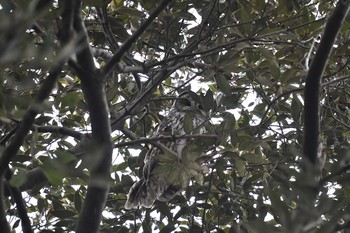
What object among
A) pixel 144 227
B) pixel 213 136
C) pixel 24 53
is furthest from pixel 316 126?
pixel 144 227

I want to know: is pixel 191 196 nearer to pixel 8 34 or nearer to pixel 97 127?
pixel 97 127

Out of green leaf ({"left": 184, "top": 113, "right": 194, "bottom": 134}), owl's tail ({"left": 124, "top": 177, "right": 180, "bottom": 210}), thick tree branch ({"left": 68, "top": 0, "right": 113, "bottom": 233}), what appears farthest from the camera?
owl's tail ({"left": 124, "top": 177, "right": 180, "bottom": 210})

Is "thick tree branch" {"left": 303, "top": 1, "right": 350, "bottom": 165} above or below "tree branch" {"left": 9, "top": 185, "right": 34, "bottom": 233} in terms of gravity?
above

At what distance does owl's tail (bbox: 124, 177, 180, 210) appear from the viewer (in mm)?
3129

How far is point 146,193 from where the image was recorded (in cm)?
319

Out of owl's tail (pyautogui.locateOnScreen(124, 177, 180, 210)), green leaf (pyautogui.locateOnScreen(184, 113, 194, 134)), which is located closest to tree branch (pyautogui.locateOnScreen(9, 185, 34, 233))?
green leaf (pyautogui.locateOnScreen(184, 113, 194, 134))

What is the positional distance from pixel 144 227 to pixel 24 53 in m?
2.78

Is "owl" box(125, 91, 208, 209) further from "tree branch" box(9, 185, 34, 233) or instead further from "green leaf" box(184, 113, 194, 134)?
"tree branch" box(9, 185, 34, 233)

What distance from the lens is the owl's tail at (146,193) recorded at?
3.13 meters

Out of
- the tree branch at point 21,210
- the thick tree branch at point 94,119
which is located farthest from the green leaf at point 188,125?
the tree branch at point 21,210

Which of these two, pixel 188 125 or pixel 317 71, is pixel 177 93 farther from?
pixel 317 71

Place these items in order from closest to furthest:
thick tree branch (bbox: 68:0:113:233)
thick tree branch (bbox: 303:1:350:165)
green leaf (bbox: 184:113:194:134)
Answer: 1. thick tree branch (bbox: 68:0:113:233)
2. thick tree branch (bbox: 303:1:350:165)
3. green leaf (bbox: 184:113:194:134)

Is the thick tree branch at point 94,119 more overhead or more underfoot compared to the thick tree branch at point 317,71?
more underfoot

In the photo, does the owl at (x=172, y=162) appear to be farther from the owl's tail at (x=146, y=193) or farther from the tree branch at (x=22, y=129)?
the tree branch at (x=22, y=129)
